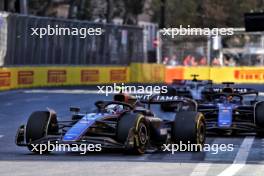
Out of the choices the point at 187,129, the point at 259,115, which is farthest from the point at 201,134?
the point at 259,115

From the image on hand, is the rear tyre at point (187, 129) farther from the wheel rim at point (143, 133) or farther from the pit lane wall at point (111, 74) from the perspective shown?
the pit lane wall at point (111, 74)

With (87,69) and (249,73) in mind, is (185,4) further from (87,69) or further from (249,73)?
(87,69)

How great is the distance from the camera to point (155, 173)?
10508 millimetres

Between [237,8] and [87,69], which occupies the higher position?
[237,8]

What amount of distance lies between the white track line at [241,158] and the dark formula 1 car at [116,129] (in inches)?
28.6

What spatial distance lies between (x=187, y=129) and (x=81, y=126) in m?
1.74

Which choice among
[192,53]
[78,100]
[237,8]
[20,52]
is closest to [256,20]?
[78,100]

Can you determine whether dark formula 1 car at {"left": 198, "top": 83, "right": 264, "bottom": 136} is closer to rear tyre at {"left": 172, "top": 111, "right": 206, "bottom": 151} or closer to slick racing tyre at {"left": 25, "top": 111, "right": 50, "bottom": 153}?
rear tyre at {"left": 172, "top": 111, "right": 206, "bottom": 151}

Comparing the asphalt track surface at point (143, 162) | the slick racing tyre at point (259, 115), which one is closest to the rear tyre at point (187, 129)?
the asphalt track surface at point (143, 162)

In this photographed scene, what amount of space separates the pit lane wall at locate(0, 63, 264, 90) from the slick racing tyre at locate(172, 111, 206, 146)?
17413mm

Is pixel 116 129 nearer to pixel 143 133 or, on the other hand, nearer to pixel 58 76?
pixel 143 133

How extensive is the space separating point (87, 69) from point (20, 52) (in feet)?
19.7

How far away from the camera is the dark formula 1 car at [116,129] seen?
487 inches

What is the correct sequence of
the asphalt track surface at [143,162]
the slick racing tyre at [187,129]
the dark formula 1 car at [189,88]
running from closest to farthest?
1. the asphalt track surface at [143,162]
2. the slick racing tyre at [187,129]
3. the dark formula 1 car at [189,88]
